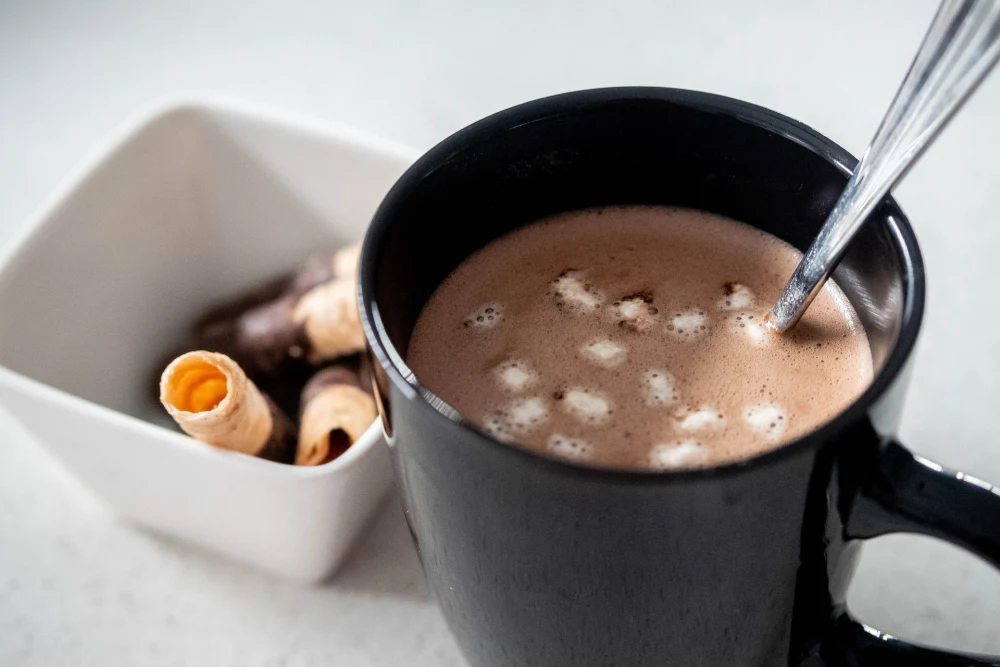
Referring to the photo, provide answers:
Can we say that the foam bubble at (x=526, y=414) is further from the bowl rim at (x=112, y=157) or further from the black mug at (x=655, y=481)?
the bowl rim at (x=112, y=157)

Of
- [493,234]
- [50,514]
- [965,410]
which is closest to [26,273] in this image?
[50,514]

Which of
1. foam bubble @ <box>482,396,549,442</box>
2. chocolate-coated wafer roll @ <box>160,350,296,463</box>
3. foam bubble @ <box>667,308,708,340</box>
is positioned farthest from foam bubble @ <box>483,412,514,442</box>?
chocolate-coated wafer roll @ <box>160,350,296,463</box>

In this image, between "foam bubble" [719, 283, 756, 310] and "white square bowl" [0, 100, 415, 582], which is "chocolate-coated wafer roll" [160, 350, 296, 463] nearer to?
"white square bowl" [0, 100, 415, 582]

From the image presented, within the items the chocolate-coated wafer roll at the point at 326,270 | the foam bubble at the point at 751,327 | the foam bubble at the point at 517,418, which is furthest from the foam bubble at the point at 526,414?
the chocolate-coated wafer roll at the point at 326,270

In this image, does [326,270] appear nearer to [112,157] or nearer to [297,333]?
[297,333]

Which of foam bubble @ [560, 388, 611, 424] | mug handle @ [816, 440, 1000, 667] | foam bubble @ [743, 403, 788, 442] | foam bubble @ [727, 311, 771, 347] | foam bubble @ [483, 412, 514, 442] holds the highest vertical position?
mug handle @ [816, 440, 1000, 667]

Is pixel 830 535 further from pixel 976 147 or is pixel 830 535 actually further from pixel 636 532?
pixel 976 147
